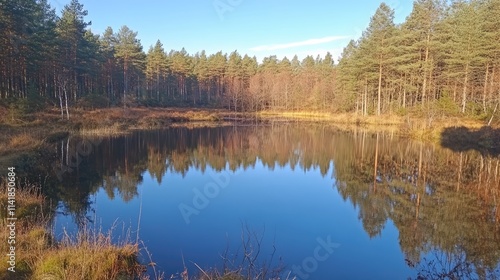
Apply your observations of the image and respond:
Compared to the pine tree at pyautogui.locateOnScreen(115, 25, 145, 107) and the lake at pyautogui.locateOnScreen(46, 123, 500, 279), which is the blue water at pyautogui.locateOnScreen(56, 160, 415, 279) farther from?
the pine tree at pyautogui.locateOnScreen(115, 25, 145, 107)

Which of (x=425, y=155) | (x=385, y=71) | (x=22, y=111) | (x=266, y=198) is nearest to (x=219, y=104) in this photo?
(x=385, y=71)

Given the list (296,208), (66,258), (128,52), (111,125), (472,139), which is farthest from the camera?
(128,52)

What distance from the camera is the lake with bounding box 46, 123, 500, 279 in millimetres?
8586

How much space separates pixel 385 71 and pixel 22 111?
4686cm
